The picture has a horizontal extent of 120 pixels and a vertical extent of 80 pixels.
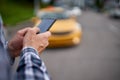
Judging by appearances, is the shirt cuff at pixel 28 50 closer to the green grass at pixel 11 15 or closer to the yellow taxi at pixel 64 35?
the yellow taxi at pixel 64 35

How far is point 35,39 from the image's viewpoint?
6.16 feet

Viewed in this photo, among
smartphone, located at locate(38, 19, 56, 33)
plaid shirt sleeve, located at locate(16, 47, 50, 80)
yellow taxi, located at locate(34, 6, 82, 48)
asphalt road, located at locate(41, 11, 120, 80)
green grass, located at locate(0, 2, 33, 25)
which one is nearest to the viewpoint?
plaid shirt sleeve, located at locate(16, 47, 50, 80)

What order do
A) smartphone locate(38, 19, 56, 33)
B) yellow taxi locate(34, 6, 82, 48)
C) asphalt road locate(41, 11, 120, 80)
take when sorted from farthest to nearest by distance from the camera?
1. yellow taxi locate(34, 6, 82, 48)
2. asphalt road locate(41, 11, 120, 80)
3. smartphone locate(38, 19, 56, 33)

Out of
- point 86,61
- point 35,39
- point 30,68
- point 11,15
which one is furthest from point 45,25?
point 11,15

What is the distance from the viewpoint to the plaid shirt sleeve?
1.62 metres

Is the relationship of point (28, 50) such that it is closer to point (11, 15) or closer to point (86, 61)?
point (86, 61)

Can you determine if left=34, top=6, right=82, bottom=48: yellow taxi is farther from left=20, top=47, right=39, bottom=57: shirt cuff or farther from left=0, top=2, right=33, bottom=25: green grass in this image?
left=20, top=47, right=39, bottom=57: shirt cuff

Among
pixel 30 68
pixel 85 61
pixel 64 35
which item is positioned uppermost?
pixel 30 68

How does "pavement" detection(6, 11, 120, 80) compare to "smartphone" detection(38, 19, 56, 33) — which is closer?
"smartphone" detection(38, 19, 56, 33)

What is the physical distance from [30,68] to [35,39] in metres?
0.26

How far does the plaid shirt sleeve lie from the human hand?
0.09m

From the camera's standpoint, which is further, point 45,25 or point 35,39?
point 45,25

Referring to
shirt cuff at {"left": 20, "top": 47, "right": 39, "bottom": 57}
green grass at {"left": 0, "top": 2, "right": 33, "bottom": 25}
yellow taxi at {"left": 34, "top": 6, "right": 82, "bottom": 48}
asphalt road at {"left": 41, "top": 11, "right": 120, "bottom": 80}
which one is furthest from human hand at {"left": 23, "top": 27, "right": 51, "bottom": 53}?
green grass at {"left": 0, "top": 2, "right": 33, "bottom": 25}

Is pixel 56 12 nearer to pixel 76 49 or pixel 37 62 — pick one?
pixel 76 49
